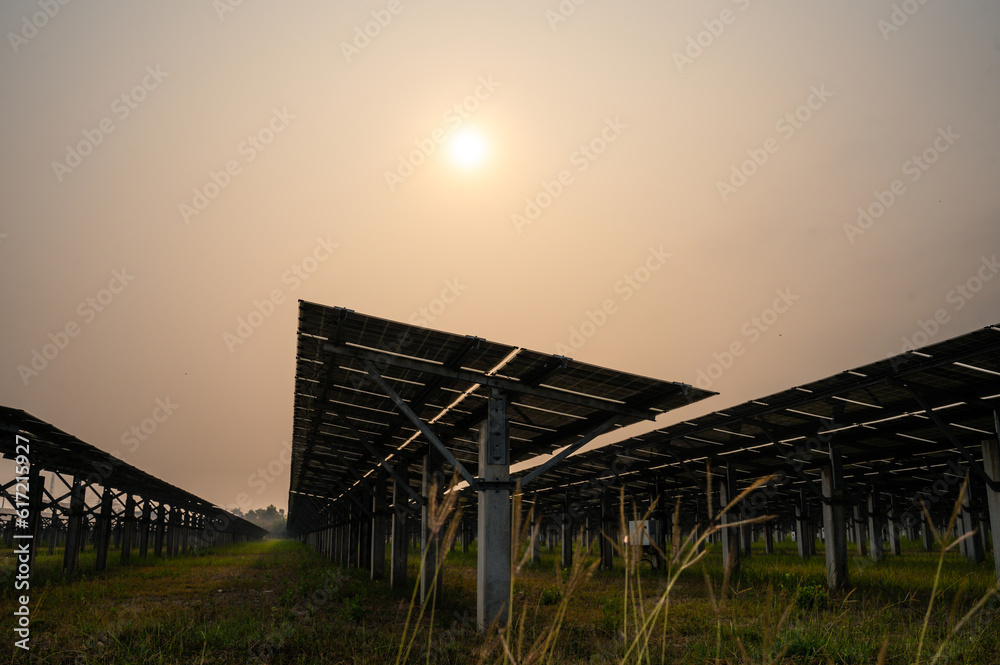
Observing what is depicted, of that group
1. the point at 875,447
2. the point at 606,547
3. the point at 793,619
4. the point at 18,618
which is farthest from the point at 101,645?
the point at 606,547

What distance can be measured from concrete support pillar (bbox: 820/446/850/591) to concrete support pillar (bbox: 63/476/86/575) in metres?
24.9

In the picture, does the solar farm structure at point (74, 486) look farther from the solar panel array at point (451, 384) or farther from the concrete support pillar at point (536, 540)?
the concrete support pillar at point (536, 540)

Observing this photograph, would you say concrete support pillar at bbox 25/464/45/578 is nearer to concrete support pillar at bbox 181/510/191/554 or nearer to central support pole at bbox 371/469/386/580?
central support pole at bbox 371/469/386/580

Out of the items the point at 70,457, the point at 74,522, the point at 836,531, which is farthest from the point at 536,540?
A: the point at 70,457

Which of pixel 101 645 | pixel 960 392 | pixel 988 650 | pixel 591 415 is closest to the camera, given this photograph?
pixel 988 650

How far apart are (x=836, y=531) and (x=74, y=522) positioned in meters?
25.9

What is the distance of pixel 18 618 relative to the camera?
11547 millimetres

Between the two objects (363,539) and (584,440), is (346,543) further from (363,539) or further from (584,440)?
(584,440)

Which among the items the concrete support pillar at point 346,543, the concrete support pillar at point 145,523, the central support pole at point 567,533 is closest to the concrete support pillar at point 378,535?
the concrete support pillar at point 346,543

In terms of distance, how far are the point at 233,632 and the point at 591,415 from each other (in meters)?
7.97

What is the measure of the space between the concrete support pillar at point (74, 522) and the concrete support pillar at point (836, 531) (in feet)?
81.6

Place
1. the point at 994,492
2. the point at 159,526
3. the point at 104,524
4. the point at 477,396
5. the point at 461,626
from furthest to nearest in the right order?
the point at 159,526
the point at 104,524
the point at 994,492
the point at 477,396
the point at 461,626

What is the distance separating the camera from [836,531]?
17.1m

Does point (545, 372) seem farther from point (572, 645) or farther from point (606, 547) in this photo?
point (606, 547)
